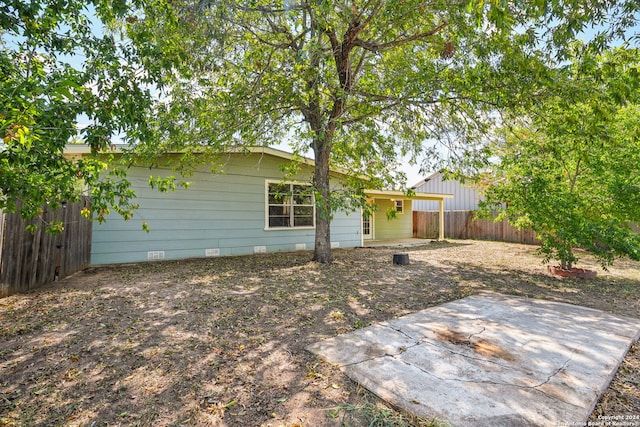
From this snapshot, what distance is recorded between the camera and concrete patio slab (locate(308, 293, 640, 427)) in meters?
2.06

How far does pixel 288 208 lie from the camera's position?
10.2m

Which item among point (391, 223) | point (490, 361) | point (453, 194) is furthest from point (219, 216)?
point (453, 194)

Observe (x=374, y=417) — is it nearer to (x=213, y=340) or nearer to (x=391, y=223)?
(x=213, y=340)

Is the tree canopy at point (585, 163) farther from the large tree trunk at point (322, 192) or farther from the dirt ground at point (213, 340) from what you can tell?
the large tree trunk at point (322, 192)

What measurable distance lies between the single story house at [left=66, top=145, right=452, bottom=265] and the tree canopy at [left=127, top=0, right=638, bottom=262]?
114 cm

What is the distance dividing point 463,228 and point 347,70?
1397cm

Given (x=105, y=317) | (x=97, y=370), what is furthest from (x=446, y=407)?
(x=105, y=317)

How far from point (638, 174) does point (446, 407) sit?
6613 millimetres

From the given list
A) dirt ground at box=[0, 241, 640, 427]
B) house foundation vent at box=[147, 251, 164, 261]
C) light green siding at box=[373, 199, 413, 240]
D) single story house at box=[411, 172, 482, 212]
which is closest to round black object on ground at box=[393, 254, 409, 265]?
dirt ground at box=[0, 241, 640, 427]

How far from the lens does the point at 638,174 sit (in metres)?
5.82

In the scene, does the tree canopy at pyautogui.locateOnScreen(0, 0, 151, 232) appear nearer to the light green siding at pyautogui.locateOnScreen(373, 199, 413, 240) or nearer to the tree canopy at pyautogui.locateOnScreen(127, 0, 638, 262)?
the tree canopy at pyautogui.locateOnScreen(127, 0, 638, 262)

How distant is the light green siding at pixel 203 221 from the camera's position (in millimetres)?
7488

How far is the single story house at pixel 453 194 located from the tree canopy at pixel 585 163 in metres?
13.1

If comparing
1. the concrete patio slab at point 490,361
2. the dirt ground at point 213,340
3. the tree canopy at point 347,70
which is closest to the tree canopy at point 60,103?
the tree canopy at point 347,70
